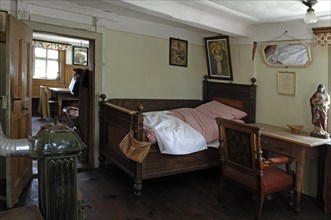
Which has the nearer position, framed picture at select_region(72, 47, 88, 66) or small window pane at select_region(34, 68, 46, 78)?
small window pane at select_region(34, 68, 46, 78)

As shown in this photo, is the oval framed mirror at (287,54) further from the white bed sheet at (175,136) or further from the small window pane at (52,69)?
the small window pane at (52,69)

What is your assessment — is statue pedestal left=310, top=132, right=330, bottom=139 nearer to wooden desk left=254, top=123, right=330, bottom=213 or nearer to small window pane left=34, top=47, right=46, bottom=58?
wooden desk left=254, top=123, right=330, bottom=213

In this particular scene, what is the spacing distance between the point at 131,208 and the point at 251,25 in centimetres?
289

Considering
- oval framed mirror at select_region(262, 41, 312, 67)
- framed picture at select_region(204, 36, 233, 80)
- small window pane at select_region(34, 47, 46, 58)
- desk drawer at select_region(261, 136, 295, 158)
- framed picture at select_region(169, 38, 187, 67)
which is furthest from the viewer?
small window pane at select_region(34, 47, 46, 58)

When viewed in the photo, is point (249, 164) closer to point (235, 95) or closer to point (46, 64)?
point (235, 95)

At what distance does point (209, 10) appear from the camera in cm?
325

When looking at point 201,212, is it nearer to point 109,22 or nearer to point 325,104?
point 325,104

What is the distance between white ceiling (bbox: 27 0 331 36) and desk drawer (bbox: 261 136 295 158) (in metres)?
1.40

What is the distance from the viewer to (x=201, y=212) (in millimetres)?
2682

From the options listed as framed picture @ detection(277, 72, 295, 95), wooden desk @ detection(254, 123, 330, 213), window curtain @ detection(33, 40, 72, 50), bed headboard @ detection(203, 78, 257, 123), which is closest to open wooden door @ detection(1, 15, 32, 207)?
wooden desk @ detection(254, 123, 330, 213)

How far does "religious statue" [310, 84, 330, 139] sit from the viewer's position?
2906mm

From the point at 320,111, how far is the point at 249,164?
106 cm

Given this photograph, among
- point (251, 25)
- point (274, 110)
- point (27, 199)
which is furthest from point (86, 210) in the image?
point (251, 25)

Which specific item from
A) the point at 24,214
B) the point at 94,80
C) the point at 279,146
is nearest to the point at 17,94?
the point at 94,80
